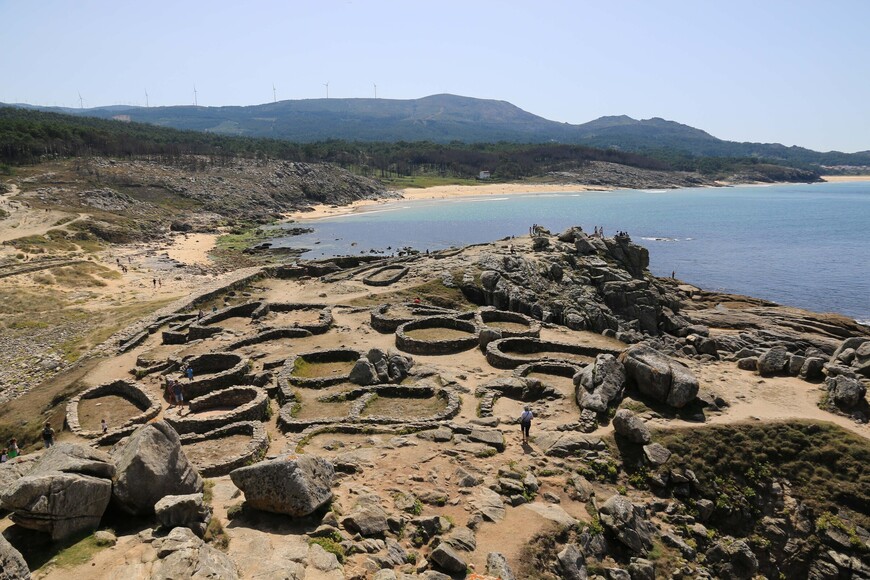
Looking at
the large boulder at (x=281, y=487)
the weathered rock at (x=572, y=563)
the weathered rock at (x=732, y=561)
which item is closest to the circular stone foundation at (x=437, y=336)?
the weathered rock at (x=732, y=561)

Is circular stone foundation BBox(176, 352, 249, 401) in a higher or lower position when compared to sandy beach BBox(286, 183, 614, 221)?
higher

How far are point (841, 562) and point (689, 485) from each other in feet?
14.8

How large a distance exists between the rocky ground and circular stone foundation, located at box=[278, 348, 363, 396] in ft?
0.50

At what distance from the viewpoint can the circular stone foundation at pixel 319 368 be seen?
25.3m

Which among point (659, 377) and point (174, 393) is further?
point (174, 393)

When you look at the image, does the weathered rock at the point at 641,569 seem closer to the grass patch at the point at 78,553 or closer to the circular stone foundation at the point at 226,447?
the circular stone foundation at the point at 226,447

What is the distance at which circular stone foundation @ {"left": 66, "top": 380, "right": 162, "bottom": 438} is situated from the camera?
890 inches

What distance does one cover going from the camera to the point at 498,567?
1277 cm

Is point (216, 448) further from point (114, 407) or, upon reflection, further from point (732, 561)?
point (732, 561)

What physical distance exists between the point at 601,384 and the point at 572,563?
9176 millimetres

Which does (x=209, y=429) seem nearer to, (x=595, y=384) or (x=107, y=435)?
(x=107, y=435)

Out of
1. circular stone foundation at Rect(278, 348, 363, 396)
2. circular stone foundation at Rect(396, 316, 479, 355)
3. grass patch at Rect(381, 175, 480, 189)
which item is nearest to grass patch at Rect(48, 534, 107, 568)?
circular stone foundation at Rect(278, 348, 363, 396)

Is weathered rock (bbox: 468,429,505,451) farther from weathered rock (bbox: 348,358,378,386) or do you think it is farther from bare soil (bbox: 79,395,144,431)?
bare soil (bbox: 79,395,144,431)

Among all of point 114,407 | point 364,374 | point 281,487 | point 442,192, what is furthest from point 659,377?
point 442,192
